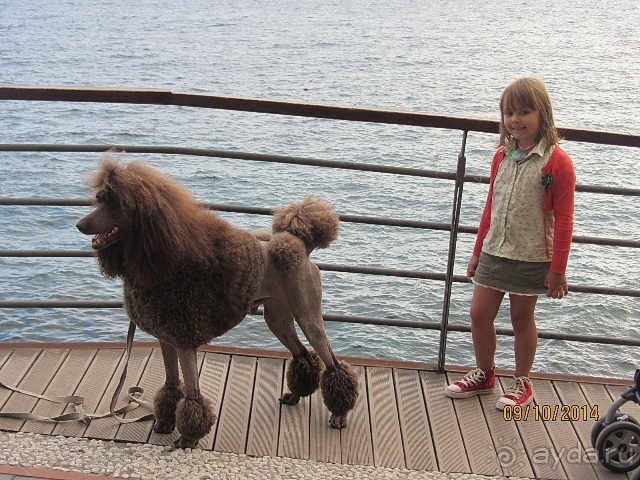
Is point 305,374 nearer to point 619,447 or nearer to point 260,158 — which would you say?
point 260,158

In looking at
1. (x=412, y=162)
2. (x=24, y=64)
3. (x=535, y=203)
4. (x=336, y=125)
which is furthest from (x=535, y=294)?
(x=24, y=64)

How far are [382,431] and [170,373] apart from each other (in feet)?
3.07

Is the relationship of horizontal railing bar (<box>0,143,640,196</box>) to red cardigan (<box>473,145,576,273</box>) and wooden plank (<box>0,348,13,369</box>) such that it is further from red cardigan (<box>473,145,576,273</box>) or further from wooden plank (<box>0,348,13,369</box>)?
wooden plank (<box>0,348,13,369</box>)

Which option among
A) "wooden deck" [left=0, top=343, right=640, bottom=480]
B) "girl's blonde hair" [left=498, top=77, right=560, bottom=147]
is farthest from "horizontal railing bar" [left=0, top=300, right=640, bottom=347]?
"girl's blonde hair" [left=498, top=77, right=560, bottom=147]

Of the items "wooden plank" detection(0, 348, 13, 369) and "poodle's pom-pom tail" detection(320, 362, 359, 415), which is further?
"wooden plank" detection(0, 348, 13, 369)

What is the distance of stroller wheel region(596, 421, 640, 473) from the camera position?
325 cm

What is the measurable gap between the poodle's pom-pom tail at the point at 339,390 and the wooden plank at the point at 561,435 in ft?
2.83

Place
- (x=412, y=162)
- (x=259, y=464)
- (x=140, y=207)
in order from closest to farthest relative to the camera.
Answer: (x=140, y=207)
(x=259, y=464)
(x=412, y=162)

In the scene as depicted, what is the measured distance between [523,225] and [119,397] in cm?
194

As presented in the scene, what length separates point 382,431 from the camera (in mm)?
3535

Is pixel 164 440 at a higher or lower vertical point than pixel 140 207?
lower

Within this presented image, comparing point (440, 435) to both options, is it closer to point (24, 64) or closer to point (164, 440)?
point (164, 440)

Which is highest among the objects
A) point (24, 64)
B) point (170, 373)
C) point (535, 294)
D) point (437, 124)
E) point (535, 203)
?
point (437, 124)
